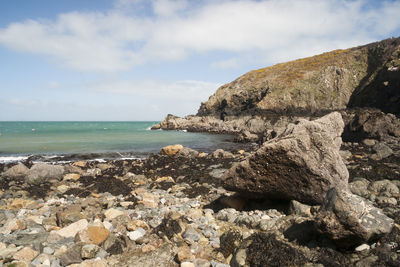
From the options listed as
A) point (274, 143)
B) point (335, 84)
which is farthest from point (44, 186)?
point (335, 84)

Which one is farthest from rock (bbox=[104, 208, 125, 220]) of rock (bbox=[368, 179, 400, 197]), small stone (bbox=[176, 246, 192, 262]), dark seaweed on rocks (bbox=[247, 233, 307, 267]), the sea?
the sea

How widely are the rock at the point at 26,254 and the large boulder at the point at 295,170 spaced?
5062 millimetres

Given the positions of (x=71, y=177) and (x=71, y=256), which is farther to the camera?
(x=71, y=177)

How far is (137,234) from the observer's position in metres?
5.94

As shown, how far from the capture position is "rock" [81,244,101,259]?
197 inches

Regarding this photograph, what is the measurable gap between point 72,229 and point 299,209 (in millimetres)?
5848

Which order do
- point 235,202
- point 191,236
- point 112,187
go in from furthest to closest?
point 112,187 < point 235,202 < point 191,236

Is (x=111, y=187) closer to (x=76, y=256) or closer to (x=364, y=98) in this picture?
(x=76, y=256)

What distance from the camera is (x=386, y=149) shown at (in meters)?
17.9

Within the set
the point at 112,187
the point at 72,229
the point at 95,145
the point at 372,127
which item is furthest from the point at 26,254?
the point at 95,145

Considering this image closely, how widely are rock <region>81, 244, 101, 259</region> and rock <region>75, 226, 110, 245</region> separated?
34 centimetres

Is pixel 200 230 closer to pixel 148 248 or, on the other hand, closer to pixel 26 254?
pixel 148 248

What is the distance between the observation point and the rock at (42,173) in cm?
1320

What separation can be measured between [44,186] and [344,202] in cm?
1324
